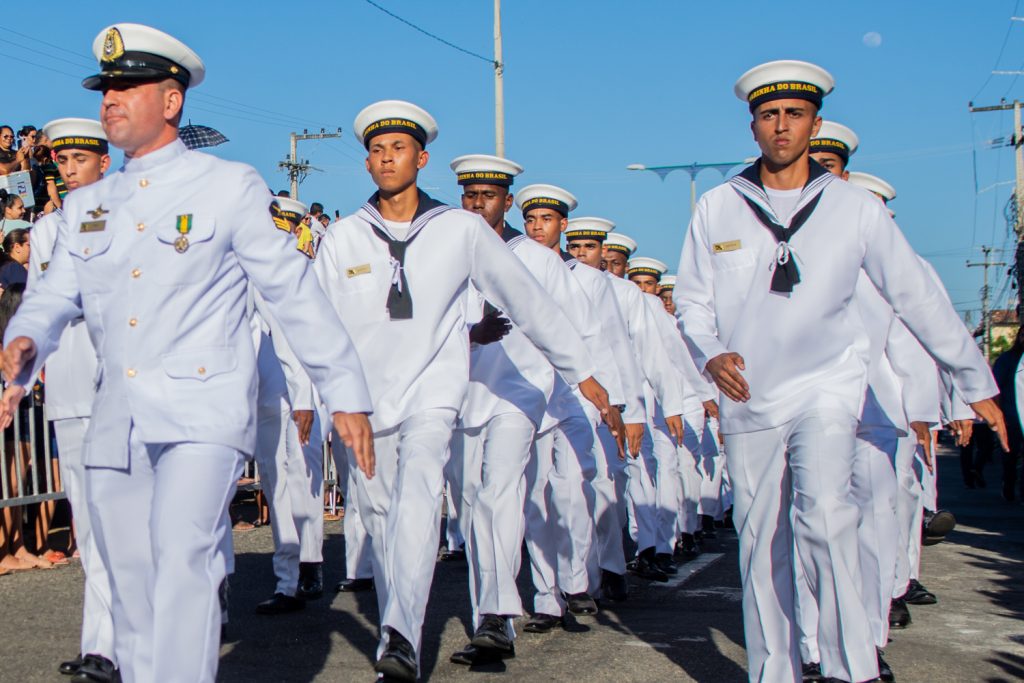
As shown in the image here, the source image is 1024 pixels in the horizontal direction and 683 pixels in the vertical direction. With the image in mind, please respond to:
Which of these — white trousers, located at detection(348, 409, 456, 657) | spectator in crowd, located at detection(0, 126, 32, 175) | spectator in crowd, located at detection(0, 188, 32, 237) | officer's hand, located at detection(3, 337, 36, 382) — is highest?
spectator in crowd, located at detection(0, 126, 32, 175)

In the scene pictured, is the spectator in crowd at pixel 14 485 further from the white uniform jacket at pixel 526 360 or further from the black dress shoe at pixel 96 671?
the black dress shoe at pixel 96 671

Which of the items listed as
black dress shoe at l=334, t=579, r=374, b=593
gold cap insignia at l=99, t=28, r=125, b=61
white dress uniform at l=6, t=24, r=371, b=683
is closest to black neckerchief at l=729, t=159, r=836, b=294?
white dress uniform at l=6, t=24, r=371, b=683

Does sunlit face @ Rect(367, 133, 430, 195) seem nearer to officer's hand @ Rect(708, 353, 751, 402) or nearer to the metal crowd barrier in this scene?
officer's hand @ Rect(708, 353, 751, 402)

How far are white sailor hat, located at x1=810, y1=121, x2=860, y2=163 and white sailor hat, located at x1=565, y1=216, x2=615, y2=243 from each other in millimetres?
2912

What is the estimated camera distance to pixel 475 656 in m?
6.30

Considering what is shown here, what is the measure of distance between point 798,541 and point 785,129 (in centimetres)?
166

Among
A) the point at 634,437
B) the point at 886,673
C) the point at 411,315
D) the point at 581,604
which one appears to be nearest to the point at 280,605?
the point at 581,604

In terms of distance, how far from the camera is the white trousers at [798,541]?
5.27 meters

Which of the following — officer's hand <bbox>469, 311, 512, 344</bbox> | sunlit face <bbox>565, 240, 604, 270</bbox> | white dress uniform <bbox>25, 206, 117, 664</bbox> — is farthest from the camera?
sunlit face <bbox>565, 240, 604, 270</bbox>

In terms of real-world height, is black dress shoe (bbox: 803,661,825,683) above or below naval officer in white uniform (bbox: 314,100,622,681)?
below

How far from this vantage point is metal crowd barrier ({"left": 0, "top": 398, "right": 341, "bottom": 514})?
977 cm

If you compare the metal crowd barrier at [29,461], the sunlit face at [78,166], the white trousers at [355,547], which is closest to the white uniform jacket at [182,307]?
the sunlit face at [78,166]

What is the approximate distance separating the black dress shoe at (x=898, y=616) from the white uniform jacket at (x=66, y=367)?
14.4 feet

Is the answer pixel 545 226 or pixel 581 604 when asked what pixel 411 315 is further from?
pixel 545 226
